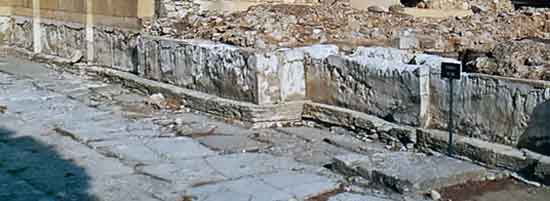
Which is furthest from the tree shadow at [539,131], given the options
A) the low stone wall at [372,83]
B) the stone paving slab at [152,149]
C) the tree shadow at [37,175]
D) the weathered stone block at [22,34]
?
the weathered stone block at [22,34]

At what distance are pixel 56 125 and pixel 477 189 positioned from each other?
4.05m

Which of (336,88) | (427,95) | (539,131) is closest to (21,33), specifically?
(336,88)

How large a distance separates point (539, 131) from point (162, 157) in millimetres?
2774

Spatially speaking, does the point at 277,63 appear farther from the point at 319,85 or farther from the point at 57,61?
the point at 57,61

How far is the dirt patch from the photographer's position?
4297 mm

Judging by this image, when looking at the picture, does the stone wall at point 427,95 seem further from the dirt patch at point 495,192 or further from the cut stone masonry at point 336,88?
the dirt patch at point 495,192

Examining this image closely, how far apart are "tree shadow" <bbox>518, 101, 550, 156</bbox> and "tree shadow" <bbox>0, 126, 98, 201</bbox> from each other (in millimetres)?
2940

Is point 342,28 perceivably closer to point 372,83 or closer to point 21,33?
point 372,83

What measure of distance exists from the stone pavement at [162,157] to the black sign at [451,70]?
2.14ft

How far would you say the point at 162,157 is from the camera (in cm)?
542

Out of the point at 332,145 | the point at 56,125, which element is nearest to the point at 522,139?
the point at 332,145

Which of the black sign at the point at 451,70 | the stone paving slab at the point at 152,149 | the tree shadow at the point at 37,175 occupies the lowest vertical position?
the tree shadow at the point at 37,175

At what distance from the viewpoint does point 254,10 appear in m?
8.72

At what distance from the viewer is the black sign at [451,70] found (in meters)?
4.97
